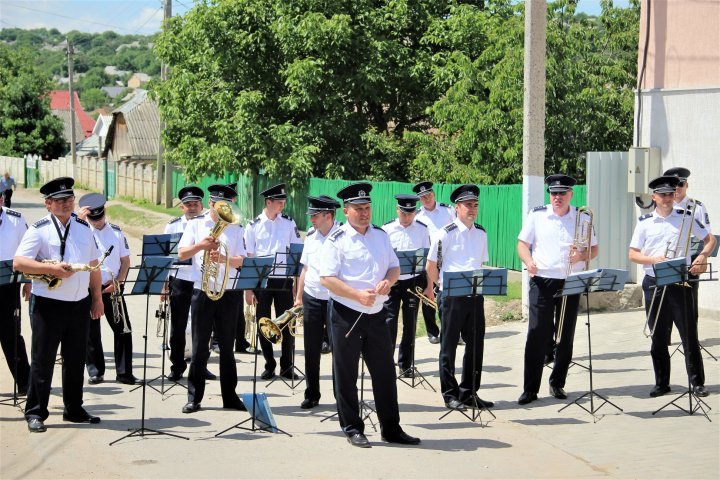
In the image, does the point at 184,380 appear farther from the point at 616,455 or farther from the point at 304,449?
the point at 616,455

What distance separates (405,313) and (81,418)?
13.1ft

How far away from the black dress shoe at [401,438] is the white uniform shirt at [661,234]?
3190 millimetres

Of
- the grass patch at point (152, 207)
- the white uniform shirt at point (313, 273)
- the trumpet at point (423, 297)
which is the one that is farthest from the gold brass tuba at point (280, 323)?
the grass patch at point (152, 207)

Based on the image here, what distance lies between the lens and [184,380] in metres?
12.1

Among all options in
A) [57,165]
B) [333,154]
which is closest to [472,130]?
[333,154]

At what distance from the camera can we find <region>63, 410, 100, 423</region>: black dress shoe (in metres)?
9.85

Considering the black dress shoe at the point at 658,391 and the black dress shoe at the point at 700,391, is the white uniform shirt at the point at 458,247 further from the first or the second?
the black dress shoe at the point at 700,391

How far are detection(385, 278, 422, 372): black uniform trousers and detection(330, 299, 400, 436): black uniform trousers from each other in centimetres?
285

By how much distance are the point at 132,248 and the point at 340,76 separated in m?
7.03

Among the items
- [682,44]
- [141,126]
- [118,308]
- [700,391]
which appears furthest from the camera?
[141,126]

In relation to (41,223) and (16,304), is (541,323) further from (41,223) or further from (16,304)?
(16,304)

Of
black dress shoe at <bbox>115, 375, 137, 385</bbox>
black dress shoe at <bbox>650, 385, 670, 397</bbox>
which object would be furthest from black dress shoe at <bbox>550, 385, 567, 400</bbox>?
black dress shoe at <bbox>115, 375, 137, 385</bbox>

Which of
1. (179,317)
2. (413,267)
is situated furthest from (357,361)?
(179,317)

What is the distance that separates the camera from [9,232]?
1044 cm
